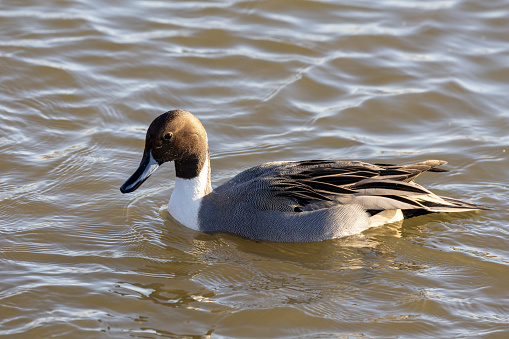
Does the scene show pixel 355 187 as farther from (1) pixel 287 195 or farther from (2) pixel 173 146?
(2) pixel 173 146

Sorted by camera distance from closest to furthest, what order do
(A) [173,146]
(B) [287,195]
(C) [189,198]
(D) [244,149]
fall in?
(B) [287,195], (A) [173,146], (C) [189,198], (D) [244,149]

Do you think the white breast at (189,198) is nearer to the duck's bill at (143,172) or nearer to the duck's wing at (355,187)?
the duck's bill at (143,172)

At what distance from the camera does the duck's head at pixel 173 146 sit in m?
6.82

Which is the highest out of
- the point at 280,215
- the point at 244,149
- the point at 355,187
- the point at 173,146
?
the point at 173,146

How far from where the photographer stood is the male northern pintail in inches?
267

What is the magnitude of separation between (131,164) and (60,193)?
2.99ft

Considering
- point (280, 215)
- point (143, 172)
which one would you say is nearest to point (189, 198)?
point (143, 172)

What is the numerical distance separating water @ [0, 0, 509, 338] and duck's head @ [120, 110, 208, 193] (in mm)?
516

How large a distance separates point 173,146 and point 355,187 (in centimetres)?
166

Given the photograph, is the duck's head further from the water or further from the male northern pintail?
the water

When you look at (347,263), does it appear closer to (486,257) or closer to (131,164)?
(486,257)

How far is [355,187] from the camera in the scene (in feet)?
22.5

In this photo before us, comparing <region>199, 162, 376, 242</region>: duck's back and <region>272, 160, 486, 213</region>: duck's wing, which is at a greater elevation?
<region>272, 160, 486, 213</region>: duck's wing

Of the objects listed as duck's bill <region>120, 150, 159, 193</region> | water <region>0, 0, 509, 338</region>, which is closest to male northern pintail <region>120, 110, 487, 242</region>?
duck's bill <region>120, 150, 159, 193</region>
